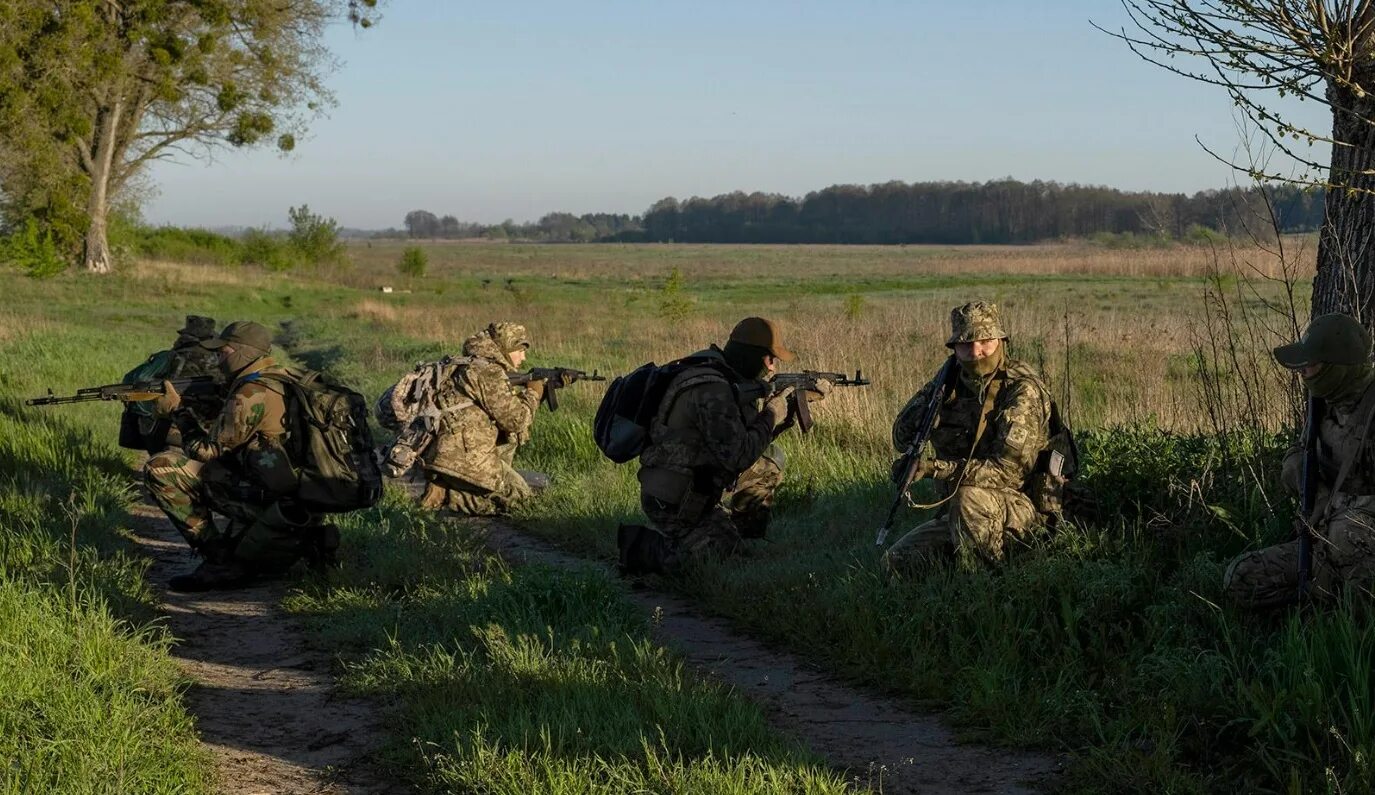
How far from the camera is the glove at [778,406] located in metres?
8.16

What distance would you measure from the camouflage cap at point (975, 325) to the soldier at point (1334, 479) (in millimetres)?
1566

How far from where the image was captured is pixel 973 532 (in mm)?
6383

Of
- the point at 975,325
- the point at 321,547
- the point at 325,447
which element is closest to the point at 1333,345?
the point at 975,325

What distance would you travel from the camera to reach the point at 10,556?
25.1 feet

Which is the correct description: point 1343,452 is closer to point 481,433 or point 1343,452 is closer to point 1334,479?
point 1334,479

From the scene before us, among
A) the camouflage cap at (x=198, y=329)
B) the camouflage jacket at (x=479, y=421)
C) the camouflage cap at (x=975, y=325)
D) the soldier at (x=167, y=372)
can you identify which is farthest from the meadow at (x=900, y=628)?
the camouflage cap at (x=198, y=329)

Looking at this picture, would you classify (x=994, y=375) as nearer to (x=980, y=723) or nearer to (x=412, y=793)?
(x=980, y=723)

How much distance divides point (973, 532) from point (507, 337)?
5.08 m

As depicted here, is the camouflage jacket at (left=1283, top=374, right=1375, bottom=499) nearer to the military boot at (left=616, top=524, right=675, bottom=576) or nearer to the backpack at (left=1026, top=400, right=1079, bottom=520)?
the backpack at (left=1026, top=400, right=1079, bottom=520)

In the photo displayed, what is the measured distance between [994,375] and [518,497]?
15.5 ft

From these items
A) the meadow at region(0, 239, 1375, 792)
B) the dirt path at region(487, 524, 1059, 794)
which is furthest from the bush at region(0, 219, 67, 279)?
the dirt path at region(487, 524, 1059, 794)

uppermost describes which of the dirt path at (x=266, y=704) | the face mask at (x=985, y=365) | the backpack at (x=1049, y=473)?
the face mask at (x=985, y=365)

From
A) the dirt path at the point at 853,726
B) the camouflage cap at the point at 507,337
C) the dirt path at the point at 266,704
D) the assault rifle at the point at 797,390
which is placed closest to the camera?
the dirt path at the point at 853,726

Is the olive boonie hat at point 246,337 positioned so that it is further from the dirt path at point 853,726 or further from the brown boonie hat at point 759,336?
the dirt path at point 853,726
